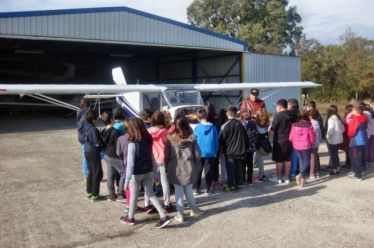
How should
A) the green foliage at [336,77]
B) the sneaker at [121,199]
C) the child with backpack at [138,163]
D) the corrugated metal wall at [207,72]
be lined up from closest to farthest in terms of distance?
1. the child with backpack at [138,163]
2. the sneaker at [121,199]
3. the corrugated metal wall at [207,72]
4. the green foliage at [336,77]

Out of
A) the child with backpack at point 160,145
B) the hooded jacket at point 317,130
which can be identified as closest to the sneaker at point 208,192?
the child with backpack at point 160,145

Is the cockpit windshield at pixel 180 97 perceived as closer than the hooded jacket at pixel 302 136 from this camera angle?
No

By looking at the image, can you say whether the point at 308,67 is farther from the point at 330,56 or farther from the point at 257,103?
the point at 257,103

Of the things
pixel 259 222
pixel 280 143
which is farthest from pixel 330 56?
pixel 259 222

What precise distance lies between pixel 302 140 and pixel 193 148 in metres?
2.69

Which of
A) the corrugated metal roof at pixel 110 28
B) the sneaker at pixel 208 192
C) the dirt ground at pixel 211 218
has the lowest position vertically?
the dirt ground at pixel 211 218

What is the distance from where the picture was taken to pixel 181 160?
539cm

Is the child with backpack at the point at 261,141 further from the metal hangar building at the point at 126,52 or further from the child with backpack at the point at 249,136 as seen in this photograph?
the metal hangar building at the point at 126,52

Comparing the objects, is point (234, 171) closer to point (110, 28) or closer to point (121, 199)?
point (121, 199)

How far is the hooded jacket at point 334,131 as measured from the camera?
318 inches

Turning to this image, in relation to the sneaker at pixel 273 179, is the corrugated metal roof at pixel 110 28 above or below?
above

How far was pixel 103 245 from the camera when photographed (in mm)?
4566

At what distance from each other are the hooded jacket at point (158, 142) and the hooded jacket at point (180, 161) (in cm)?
26

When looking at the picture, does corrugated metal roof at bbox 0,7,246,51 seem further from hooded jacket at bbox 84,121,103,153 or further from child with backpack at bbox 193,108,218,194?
child with backpack at bbox 193,108,218,194
